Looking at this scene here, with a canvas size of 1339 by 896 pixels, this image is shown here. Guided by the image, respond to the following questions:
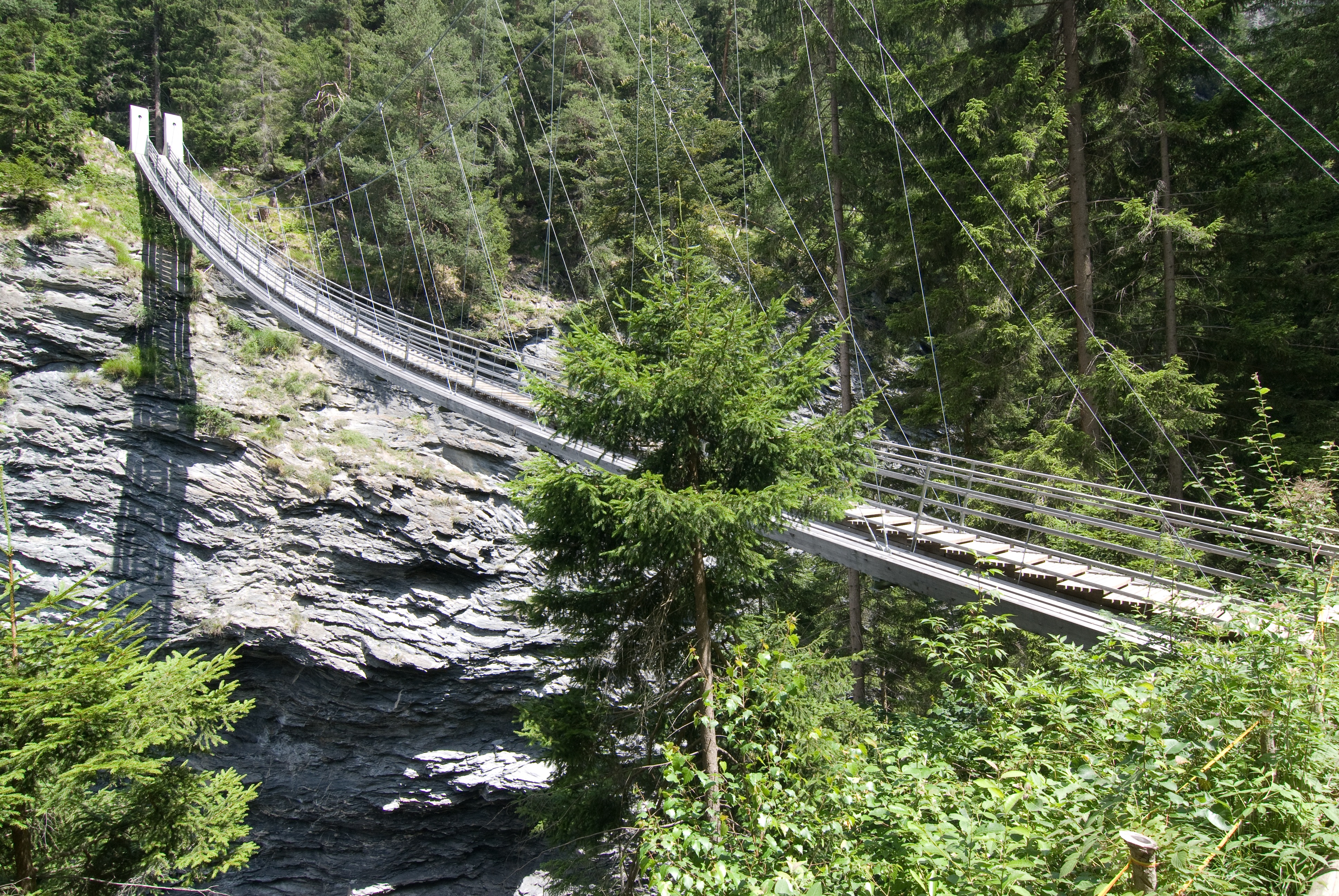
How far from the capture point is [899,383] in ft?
35.5

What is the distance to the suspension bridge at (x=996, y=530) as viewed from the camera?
Answer: 445 cm

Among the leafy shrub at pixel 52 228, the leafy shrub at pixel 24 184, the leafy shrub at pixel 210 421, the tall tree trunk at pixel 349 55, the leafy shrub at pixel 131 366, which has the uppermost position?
the tall tree trunk at pixel 349 55

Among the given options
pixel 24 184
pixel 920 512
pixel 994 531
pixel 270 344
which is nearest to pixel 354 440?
pixel 270 344

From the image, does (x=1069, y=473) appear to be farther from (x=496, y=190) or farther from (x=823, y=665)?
(x=496, y=190)

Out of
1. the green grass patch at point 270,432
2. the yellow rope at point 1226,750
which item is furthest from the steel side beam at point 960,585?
the green grass patch at point 270,432

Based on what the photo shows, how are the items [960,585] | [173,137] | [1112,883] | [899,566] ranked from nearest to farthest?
[1112,883], [960,585], [899,566], [173,137]

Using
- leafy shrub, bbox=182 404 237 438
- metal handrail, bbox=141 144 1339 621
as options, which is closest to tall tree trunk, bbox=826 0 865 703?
metal handrail, bbox=141 144 1339 621

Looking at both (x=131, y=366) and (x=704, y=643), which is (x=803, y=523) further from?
(x=131, y=366)

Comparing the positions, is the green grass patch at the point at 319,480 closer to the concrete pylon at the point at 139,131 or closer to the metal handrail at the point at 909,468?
the metal handrail at the point at 909,468

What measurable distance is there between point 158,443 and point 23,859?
11609 millimetres

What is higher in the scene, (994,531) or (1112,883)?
(1112,883)

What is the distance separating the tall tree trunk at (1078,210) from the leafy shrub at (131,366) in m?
15.4

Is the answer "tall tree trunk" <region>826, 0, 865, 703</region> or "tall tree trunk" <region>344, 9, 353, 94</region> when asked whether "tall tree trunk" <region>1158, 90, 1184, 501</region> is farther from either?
"tall tree trunk" <region>344, 9, 353, 94</region>

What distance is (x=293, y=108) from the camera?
73.4 ft
